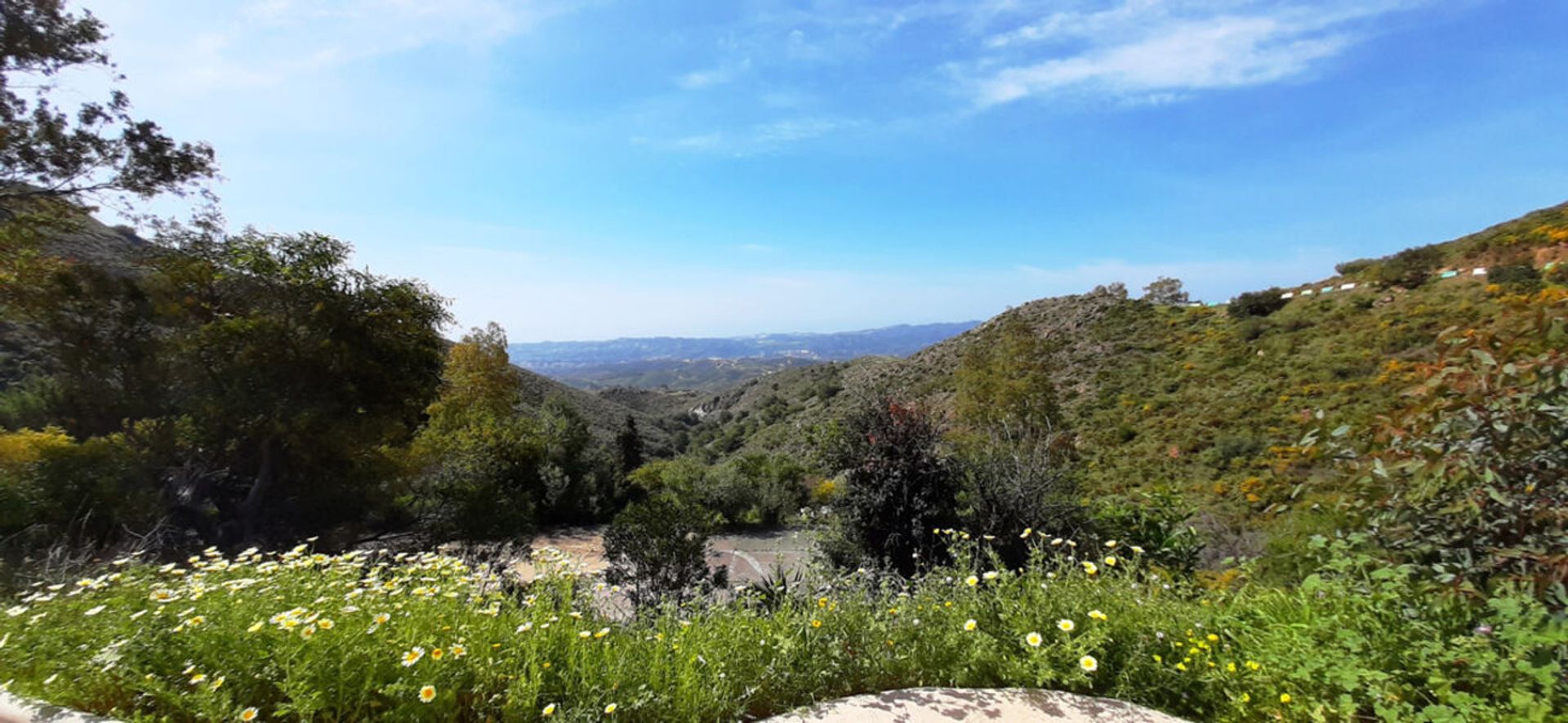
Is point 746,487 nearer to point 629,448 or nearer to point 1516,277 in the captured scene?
point 629,448

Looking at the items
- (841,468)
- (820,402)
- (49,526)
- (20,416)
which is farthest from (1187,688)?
(820,402)

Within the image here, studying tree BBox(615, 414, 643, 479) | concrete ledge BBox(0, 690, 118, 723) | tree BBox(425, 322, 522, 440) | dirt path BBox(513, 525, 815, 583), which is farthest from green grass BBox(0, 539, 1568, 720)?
tree BBox(615, 414, 643, 479)

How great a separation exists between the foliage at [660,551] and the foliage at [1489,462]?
4.63 metres

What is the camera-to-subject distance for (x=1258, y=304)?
27938 millimetres

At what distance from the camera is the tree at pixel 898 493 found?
5.05 m

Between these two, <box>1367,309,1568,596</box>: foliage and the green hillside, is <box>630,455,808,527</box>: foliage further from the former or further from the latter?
<box>1367,309,1568,596</box>: foliage

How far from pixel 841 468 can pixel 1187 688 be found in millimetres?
3285

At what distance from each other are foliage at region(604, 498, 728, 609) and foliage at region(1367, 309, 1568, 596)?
463cm

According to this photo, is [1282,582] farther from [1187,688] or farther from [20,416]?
[20,416]

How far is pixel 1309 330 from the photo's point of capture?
22656 millimetres

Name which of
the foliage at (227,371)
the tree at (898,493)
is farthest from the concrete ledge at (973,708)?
the foliage at (227,371)

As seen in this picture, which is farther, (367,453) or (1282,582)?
(367,453)

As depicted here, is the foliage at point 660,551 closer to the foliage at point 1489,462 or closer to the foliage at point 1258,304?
the foliage at point 1489,462

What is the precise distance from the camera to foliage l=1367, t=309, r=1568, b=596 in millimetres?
1959
